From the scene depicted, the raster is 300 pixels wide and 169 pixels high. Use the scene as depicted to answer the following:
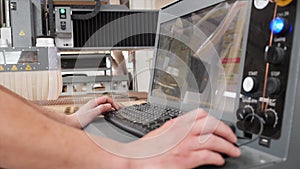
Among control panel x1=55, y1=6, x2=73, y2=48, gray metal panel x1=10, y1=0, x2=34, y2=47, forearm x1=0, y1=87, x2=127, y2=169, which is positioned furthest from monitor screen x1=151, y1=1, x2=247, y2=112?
gray metal panel x1=10, y1=0, x2=34, y2=47

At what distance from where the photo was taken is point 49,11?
1781 mm

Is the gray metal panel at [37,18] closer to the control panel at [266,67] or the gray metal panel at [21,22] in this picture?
the gray metal panel at [21,22]

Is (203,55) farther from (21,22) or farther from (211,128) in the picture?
(21,22)

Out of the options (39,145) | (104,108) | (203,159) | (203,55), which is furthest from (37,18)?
(203,159)

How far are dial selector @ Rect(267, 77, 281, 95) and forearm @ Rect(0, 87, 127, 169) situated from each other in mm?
307

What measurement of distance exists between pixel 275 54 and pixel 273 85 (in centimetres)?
6

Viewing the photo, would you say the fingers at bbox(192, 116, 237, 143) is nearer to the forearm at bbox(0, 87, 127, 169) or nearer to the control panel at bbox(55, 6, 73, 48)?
the forearm at bbox(0, 87, 127, 169)

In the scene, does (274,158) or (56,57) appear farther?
(56,57)

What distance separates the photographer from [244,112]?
1.89 feet

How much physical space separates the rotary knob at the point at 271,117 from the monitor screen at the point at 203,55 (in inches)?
4.4

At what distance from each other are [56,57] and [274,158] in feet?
4.76

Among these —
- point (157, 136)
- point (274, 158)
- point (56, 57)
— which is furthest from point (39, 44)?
point (274, 158)

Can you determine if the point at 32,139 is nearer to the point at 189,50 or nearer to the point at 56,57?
the point at 189,50

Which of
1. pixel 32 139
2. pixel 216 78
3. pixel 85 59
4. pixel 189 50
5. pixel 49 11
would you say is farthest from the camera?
pixel 85 59
